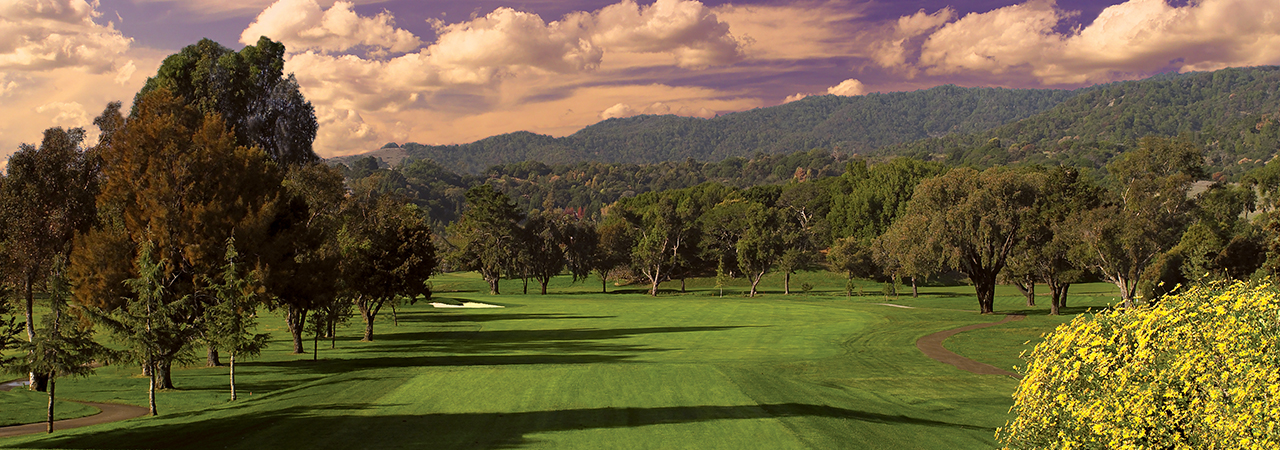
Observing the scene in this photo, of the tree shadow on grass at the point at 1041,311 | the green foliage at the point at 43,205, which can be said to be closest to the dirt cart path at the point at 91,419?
the green foliage at the point at 43,205

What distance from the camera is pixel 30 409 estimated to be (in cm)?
2538

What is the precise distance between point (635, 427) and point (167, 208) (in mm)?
21923

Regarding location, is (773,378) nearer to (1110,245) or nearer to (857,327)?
(857,327)

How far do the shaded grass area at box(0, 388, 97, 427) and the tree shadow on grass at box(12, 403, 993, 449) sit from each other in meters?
5.52

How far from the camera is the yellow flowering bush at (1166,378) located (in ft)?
28.7

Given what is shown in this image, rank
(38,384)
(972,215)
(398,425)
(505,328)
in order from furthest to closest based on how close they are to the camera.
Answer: (972,215) < (505,328) < (38,384) < (398,425)

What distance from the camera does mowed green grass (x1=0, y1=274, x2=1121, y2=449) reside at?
18.6m

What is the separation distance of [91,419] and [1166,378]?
28360 mm

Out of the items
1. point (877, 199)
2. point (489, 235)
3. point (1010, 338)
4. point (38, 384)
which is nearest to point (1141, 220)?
point (1010, 338)

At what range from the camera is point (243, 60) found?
52.5 metres

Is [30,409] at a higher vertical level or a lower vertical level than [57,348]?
lower

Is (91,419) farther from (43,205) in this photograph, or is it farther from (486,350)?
(486,350)

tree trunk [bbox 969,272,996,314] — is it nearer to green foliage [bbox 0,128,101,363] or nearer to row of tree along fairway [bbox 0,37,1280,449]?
row of tree along fairway [bbox 0,37,1280,449]

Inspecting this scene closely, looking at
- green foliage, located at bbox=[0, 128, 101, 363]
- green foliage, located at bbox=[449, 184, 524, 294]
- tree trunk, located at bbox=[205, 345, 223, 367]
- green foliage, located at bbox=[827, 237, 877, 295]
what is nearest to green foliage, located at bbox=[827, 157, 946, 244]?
→ green foliage, located at bbox=[827, 237, 877, 295]
